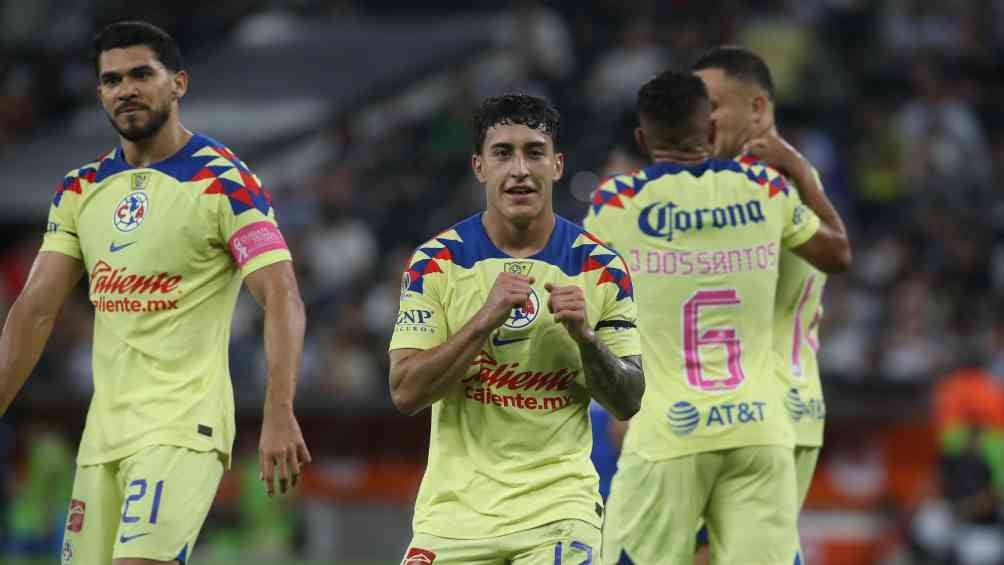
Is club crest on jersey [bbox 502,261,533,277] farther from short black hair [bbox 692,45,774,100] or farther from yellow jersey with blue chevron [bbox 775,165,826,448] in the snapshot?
short black hair [bbox 692,45,774,100]

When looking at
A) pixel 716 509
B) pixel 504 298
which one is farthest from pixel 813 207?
pixel 504 298

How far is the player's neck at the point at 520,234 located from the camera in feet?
20.7

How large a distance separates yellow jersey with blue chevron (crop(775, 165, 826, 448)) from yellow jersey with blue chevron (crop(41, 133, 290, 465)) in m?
2.42

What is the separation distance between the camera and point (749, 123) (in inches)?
316

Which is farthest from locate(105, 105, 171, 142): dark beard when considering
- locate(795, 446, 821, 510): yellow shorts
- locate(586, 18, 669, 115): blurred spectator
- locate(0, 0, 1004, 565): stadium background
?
locate(586, 18, 669, 115): blurred spectator

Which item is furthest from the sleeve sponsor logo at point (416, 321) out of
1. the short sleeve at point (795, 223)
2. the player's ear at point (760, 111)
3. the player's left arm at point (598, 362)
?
the player's ear at point (760, 111)

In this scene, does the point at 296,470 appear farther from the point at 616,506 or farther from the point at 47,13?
the point at 47,13

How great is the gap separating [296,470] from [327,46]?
18.8 metres

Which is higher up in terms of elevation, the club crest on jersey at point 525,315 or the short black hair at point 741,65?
the short black hair at point 741,65

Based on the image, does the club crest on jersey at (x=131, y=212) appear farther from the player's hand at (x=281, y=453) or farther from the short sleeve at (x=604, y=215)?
the short sleeve at (x=604, y=215)

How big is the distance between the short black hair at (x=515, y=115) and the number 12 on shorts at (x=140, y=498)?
176 cm

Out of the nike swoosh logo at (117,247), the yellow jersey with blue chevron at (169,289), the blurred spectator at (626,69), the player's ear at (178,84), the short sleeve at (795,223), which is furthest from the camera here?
the blurred spectator at (626,69)

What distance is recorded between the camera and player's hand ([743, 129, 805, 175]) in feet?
25.7

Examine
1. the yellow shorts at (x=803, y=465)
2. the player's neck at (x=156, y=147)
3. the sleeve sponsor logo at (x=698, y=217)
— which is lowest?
the yellow shorts at (x=803, y=465)
